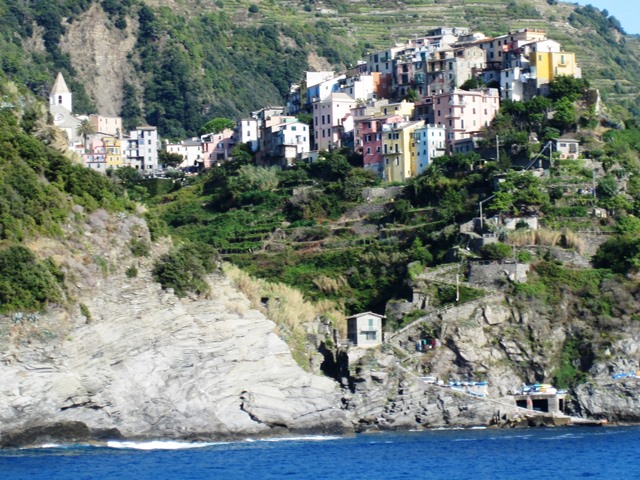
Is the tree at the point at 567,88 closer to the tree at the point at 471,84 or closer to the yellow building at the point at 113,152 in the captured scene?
the tree at the point at 471,84

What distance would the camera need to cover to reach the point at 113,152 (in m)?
130

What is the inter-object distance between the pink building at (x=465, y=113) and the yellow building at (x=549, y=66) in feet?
10.7

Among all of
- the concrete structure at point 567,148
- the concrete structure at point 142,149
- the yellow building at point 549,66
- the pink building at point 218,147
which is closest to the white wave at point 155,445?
the concrete structure at point 567,148

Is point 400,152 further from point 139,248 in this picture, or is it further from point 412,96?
point 139,248

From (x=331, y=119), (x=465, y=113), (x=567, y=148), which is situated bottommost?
(x=567, y=148)

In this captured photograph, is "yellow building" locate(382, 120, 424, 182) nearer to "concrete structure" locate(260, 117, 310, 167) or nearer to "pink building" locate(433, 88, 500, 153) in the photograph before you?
"pink building" locate(433, 88, 500, 153)

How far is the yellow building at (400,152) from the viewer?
108m

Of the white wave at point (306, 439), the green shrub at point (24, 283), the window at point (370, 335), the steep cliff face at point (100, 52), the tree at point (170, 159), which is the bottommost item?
the white wave at point (306, 439)

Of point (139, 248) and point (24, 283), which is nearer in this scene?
point (24, 283)

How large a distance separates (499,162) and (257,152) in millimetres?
23089

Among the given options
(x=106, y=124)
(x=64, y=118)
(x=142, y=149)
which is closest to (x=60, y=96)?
(x=106, y=124)

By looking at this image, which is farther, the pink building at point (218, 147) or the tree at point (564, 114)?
the pink building at point (218, 147)

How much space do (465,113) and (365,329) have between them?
23.3m

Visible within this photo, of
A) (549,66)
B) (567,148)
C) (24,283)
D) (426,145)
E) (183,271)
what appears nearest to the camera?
(24,283)
